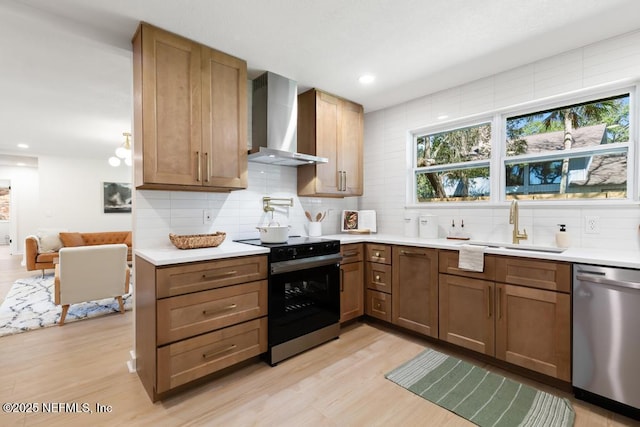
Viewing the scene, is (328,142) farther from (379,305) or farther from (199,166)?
(379,305)

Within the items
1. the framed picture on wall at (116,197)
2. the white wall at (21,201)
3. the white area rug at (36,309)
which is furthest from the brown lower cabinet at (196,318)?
the white wall at (21,201)

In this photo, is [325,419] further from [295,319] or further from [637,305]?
[637,305]

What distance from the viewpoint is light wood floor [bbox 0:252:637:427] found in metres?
1.71

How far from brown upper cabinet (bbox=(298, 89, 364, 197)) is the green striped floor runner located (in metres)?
1.88

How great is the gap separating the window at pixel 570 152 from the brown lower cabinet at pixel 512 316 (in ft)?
2.96

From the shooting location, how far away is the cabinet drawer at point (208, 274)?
1788mm

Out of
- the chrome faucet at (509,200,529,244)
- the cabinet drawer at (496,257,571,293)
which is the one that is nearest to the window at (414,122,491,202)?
Answer: the chrome faucet at (509,200,529,244)

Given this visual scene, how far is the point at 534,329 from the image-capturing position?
6.67 ft

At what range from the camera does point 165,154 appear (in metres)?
2.10

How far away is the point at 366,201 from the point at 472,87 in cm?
171

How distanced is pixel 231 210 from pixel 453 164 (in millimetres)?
2336

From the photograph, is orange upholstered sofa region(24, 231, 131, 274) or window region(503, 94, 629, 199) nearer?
window region(503, 94, 629, 199)

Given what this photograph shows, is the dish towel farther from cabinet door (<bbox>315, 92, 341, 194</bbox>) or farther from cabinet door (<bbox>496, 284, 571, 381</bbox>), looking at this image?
cabinet door (<bbox>315, 92, 341, 194</bbox>)

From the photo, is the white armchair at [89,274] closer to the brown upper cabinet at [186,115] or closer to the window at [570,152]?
the brown upper cabinet at [186,115]
